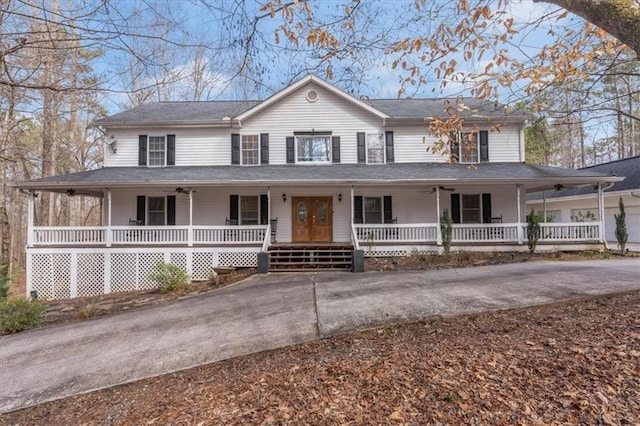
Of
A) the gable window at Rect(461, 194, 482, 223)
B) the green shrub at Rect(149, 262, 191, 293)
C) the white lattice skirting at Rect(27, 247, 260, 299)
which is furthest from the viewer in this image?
the gable window at Rect(461, 194, 482, 223)

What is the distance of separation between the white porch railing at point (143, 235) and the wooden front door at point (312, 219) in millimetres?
1796

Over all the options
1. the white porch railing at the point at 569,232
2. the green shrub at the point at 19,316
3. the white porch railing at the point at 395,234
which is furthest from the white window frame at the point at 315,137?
the green shrub at the point at 19,316

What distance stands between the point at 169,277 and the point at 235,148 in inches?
240

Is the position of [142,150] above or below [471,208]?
above

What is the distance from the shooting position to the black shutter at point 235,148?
45.8 feet

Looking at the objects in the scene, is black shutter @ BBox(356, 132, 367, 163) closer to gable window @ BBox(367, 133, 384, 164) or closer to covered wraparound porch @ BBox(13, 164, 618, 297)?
gable window @ BBox(367, 133, 384, 164)

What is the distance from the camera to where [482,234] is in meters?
12.3

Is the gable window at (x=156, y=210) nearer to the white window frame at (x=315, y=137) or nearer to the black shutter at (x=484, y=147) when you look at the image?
the white window frame at (x=315, y=137)

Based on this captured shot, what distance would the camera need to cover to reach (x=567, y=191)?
20.2 m

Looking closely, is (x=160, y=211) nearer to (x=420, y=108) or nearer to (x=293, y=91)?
(x=293, y=91)

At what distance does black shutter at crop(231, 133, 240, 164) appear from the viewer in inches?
550

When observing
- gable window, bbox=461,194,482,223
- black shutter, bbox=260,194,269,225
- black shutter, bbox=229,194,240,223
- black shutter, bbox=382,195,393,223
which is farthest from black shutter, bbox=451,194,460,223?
black shutter, bbox=229,194,240,223

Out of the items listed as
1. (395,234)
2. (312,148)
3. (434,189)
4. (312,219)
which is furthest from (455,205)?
(312,148)

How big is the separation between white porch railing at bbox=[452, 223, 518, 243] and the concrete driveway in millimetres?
2927
